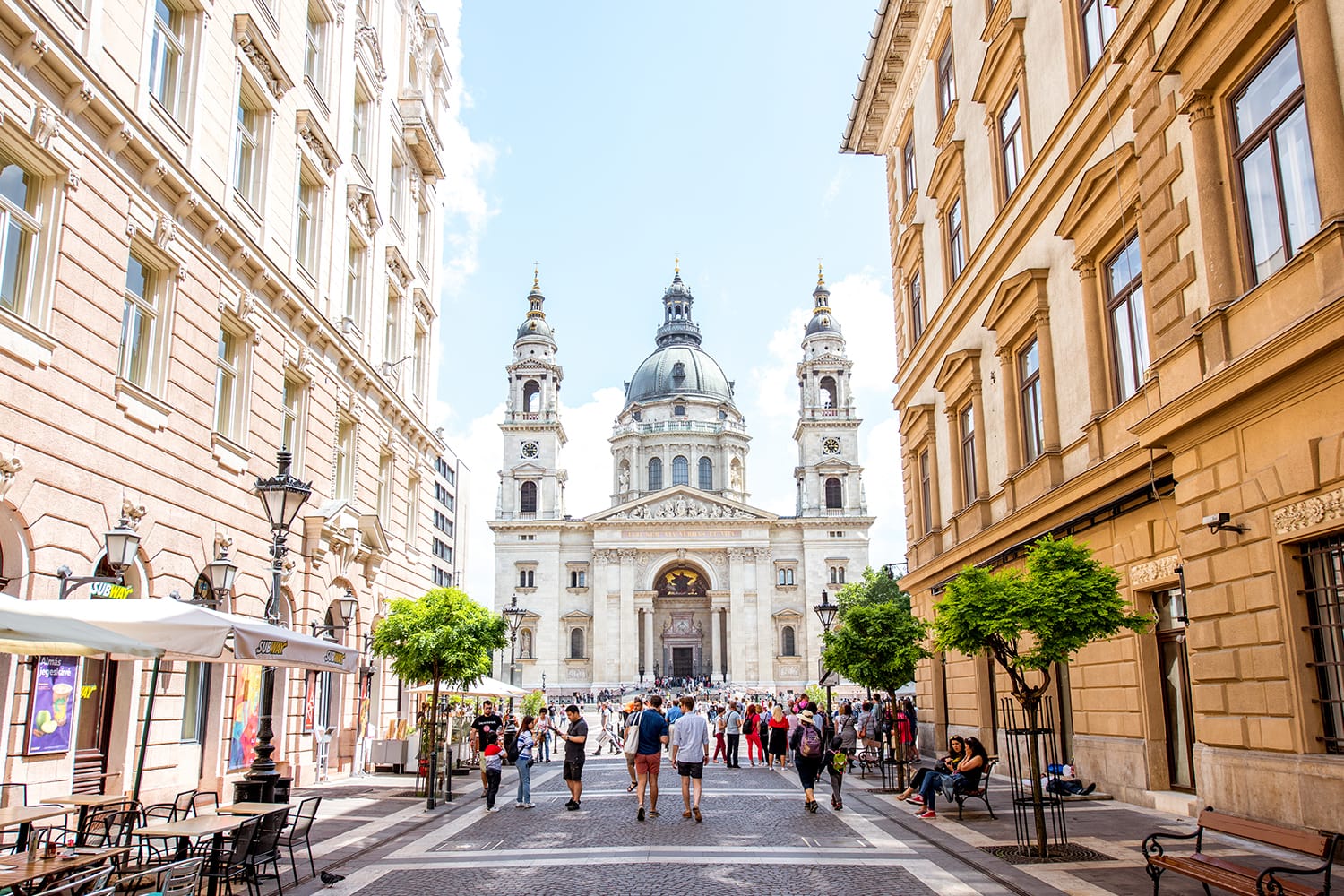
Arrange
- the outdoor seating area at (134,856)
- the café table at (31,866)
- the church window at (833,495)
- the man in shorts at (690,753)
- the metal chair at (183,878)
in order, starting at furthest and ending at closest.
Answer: the church window at (833,495)
the man in shorts at (690,753)
the metal chair at (183,878)
the outdoor seating area at (134,856)
the café table at (31,866)

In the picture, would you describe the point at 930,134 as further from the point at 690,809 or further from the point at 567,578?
the point at 567,578

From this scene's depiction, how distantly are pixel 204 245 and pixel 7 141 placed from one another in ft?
14.9

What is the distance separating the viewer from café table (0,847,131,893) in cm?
650

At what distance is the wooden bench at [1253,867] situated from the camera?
6.73 m

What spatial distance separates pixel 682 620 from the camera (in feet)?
→ 270

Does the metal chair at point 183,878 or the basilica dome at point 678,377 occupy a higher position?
the basilica dome at point 678,377

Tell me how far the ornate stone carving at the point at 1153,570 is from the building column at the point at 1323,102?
5.25 meters

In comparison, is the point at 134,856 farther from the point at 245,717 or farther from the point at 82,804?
the point at 245,717

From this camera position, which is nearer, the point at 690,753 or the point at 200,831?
the point at 200,831

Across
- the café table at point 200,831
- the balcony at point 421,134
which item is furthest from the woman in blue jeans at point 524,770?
the balcony at point 421,134

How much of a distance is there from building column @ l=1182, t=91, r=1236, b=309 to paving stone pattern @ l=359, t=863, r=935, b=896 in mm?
6277

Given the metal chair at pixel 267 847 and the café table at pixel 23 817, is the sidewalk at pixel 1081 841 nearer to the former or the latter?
the metal chair at pixel 267 847

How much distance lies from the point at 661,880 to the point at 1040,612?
4.58 metres

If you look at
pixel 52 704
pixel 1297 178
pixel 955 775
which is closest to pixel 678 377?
pixel 955 775
